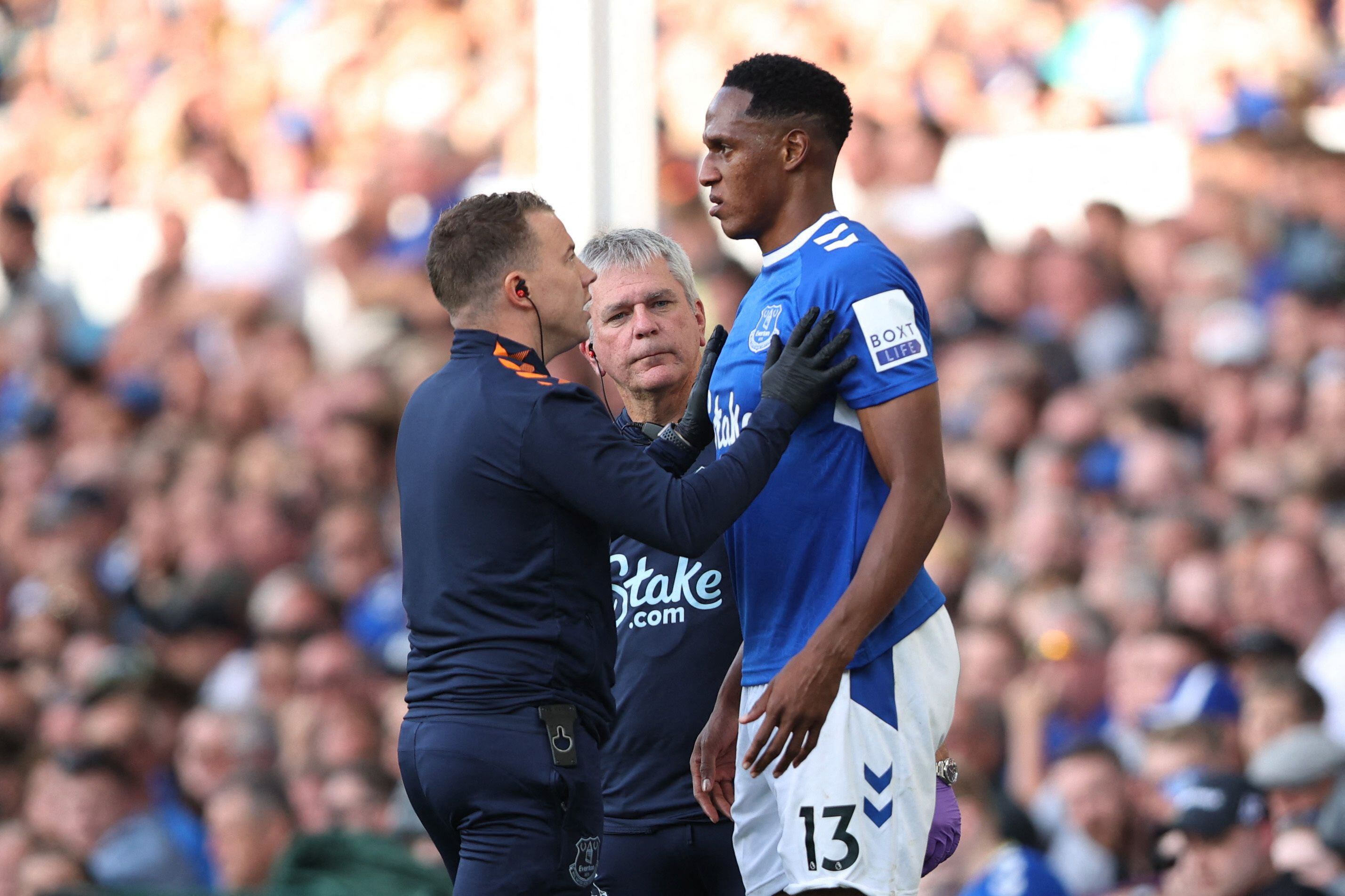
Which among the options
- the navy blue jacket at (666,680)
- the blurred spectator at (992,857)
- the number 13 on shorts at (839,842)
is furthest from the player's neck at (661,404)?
the blurred spectator at (992,857)

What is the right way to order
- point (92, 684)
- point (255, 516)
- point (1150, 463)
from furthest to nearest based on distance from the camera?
point (255, 516)
point (92, 684)
point (1150, 463)

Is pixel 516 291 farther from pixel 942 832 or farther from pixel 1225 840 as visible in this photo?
pixel 1225 840

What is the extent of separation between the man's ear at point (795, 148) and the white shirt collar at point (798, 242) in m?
0.08

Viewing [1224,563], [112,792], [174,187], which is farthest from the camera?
[174,187]

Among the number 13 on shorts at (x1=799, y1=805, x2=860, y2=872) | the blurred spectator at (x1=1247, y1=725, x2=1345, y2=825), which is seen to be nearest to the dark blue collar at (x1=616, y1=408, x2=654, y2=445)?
the number 13 on shorts at (x1=799, y1=805, x2=860, y2=872)

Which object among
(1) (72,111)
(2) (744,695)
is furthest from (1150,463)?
(1) (72,111)

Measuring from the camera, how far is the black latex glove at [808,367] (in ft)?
7.49

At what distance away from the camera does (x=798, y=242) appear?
2430 mm

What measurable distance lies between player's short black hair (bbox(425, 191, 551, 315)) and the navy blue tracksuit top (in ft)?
0.39

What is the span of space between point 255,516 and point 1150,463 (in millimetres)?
3739

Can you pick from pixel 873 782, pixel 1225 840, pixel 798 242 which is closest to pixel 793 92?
pixel 798 242

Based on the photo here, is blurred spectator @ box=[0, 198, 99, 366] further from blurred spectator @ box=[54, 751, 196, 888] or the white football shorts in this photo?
the white football shorts

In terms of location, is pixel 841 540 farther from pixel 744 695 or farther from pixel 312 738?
pixel 312 738

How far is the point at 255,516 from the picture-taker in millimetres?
7246
